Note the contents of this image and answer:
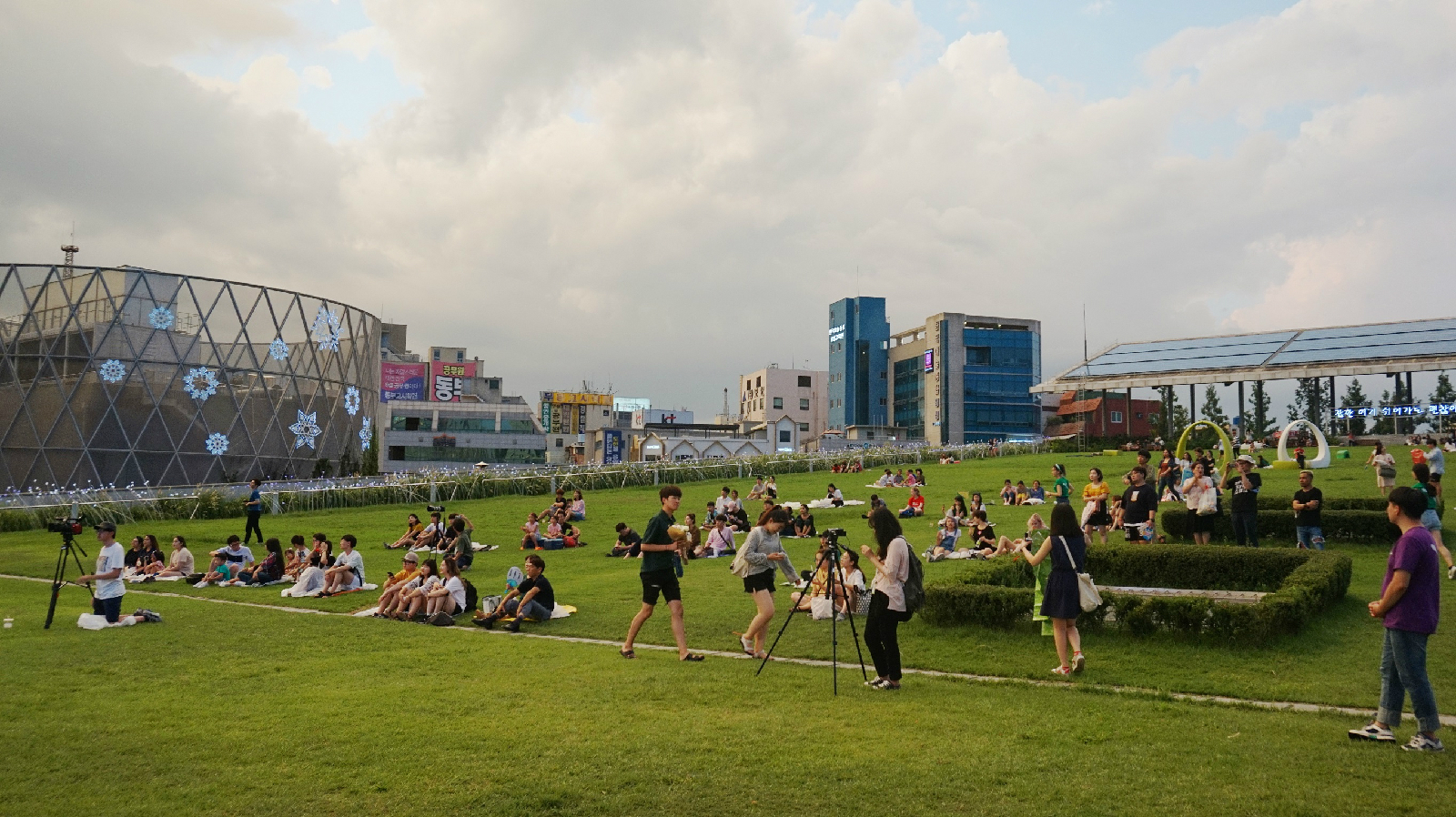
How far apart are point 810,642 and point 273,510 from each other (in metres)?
27.1

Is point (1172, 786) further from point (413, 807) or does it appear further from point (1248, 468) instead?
point (1248, 468)

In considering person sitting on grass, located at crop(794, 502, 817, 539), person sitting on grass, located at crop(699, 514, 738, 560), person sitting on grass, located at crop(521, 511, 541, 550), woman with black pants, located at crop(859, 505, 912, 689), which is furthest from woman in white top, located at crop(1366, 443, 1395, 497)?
person sitting on grass, located at crop(521, 511, 541, 550)

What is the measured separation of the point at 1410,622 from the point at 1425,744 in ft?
2.69

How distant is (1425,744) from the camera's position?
6668 millimetres

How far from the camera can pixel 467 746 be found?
6.98 meters

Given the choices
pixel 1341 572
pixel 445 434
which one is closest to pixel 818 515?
pixel 1341 572

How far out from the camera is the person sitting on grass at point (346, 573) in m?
17.4

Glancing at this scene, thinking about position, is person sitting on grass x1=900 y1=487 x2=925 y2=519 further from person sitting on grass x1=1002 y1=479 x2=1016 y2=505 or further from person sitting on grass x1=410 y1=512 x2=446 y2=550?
person sitting on grass x1=410 y1=512 x2=446 y2=550

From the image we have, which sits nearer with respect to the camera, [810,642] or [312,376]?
[810,642]

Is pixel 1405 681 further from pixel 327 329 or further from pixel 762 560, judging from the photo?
pixel 327 329

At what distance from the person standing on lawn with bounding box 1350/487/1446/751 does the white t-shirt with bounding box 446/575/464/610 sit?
37.6 feet

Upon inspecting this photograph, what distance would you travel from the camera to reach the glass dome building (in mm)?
46438

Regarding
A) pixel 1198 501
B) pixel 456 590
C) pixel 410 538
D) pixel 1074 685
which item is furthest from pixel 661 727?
pixel 410 538

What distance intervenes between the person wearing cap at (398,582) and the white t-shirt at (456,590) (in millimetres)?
843
